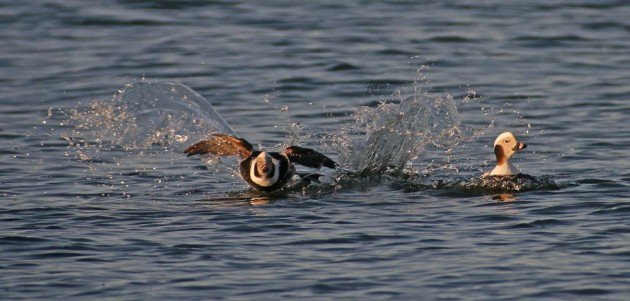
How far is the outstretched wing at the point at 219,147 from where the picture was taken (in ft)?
41.6

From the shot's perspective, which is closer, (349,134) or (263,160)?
(263,160)

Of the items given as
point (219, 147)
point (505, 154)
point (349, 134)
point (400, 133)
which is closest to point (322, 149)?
point (349, 134)

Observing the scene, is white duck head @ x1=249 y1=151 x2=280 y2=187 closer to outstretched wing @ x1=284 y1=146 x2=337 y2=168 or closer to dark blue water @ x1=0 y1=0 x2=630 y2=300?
dark blue water @ x1=0 y1=0 x2=630 y2=300

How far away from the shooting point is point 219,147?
1276cm

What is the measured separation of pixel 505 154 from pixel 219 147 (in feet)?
8.44

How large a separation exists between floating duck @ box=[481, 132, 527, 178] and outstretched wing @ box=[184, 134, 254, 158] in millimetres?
2211

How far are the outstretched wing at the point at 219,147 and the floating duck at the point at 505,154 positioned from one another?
7.26 ft

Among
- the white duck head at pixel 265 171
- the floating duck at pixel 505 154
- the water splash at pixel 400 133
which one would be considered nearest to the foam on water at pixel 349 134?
the water splash at pixel 400 133

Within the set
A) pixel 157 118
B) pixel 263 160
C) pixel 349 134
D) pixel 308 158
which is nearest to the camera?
pixel 263 160

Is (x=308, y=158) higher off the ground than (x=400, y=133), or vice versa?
(x=400, y=133)

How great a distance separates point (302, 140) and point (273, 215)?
11.2ft

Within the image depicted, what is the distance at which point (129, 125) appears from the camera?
14.0 m

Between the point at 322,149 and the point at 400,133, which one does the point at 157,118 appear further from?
the point at 400,133

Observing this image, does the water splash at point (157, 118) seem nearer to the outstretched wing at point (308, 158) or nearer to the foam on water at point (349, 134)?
the foam on water at point (349, 134)
